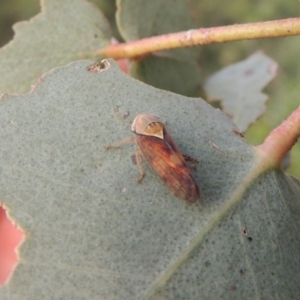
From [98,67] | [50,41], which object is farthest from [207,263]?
[50,41]

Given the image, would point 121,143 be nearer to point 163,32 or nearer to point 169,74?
point 169,74

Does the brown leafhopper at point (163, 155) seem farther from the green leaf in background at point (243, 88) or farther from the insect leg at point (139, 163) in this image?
the green leaf in background at point (243, 88)

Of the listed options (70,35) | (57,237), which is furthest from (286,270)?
(70,35)

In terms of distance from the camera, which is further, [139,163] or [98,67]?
[98,67]

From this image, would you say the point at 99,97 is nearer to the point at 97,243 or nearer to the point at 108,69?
the point at 108,69

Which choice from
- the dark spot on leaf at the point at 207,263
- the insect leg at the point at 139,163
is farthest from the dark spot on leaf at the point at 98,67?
the dark spot on leaf at the point at 207,263
